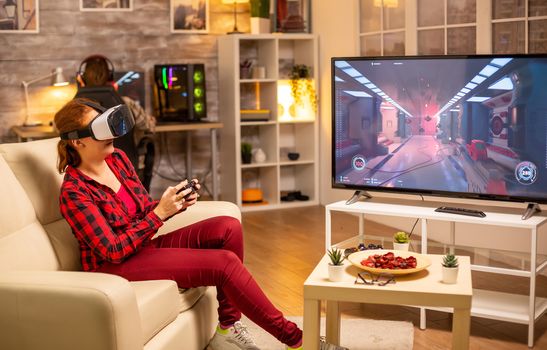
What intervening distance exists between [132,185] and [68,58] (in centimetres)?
372

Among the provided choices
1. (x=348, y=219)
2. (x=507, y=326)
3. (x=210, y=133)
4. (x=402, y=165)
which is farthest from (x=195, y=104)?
(x=507, y=326)

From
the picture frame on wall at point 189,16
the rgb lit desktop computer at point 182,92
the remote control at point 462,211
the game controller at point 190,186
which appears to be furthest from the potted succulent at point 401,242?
the picture frame on wall at point 189,16

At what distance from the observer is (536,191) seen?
12.0 feet

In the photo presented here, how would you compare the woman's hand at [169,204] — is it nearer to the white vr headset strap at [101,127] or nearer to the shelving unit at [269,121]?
the white vr headset strap at [101,127]

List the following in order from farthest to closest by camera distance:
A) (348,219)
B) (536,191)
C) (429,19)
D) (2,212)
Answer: (348,219), (429,19), (536,191), (2,212)

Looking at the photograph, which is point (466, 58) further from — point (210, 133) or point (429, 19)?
point (210, 133)

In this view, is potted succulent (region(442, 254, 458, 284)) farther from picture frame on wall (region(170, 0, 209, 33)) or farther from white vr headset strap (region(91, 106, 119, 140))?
picture frame on wall (region(170, 0, 209, 33))

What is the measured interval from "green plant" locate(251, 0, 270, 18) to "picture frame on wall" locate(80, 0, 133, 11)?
100 cm

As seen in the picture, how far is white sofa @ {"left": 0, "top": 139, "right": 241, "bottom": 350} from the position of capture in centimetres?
251

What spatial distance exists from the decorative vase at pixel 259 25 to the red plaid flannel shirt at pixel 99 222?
3901 mm

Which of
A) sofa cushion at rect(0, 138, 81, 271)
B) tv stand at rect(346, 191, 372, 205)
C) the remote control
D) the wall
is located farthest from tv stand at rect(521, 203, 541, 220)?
the wall

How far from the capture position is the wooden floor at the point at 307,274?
370 cm

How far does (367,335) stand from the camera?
3668 mm

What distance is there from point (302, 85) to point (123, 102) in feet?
6.04
